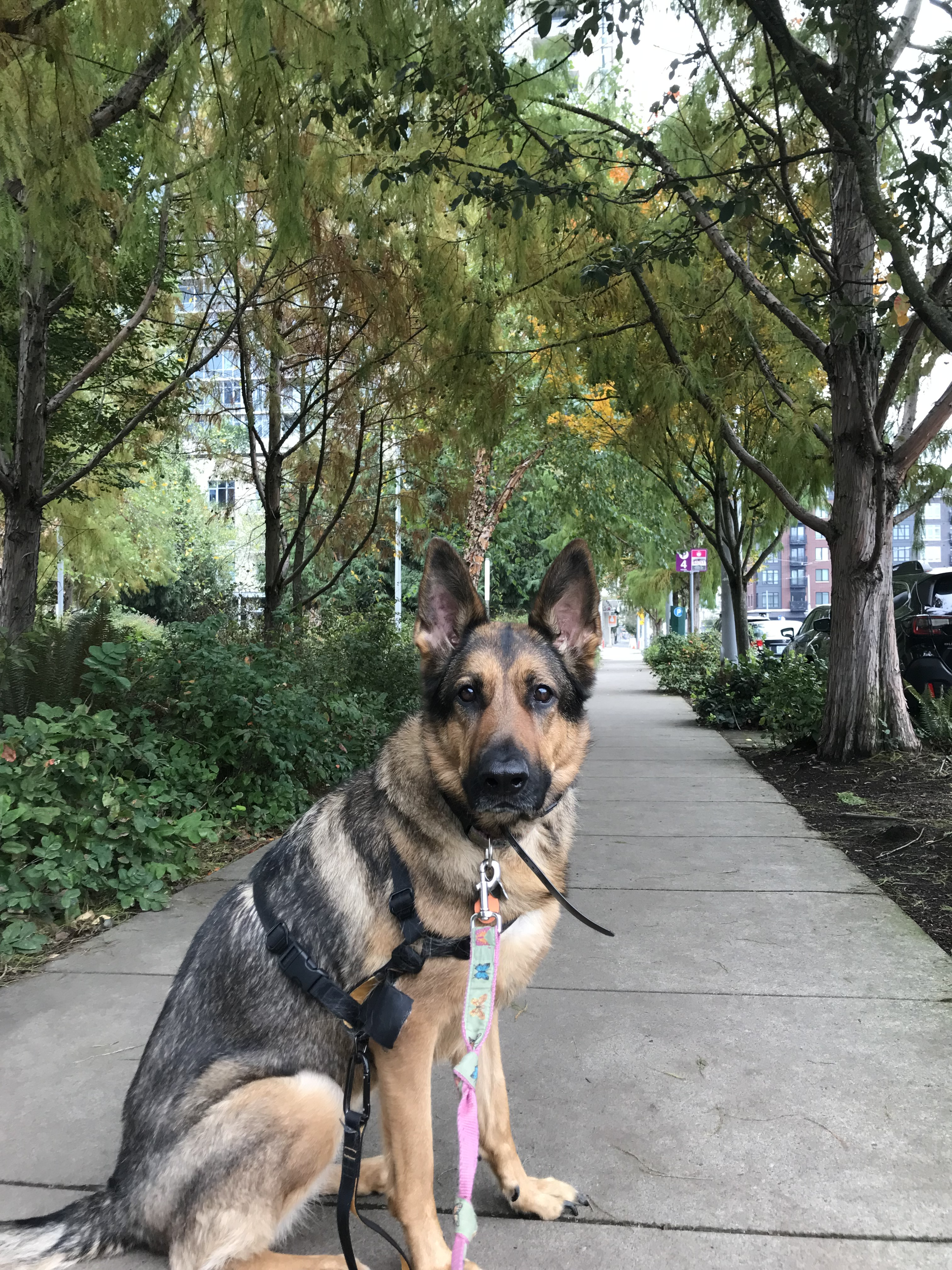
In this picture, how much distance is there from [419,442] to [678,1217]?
31.9 ft

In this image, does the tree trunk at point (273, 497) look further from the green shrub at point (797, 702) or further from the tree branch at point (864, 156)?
the tree branch at point (864, 156)

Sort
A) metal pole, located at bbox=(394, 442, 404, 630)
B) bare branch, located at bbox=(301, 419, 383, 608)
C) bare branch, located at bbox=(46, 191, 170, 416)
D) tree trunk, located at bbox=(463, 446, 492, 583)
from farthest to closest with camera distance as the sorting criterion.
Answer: tree trunk, located at bbox=(463, 446, 492, 583), metal pole, located at bbox=(394, 442, 404, 630), bare branch, located at bbox=(301, 419, 383, 608), bare branch, located at bbox=(46, 191, 170, 416)

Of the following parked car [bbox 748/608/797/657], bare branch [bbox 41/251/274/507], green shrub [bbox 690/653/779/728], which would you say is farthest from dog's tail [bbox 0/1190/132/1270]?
parked car [bbox 748/608/797/657]

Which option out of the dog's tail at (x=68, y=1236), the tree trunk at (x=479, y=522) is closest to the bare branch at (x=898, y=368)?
the dog's tail at (x=68, y=1236)

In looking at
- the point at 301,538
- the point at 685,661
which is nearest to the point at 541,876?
the point at 301,538

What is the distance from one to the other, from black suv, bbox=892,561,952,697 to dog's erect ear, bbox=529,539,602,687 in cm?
935

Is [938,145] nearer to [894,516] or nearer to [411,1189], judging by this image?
[894,516]

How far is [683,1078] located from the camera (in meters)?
3.13

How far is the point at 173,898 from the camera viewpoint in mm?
5262

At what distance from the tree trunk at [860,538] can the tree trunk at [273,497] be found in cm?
640

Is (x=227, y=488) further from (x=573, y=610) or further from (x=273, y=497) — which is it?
(x=573, y=610)

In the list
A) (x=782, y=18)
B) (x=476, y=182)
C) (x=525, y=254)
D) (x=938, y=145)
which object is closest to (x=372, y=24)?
(x=476, y=182)

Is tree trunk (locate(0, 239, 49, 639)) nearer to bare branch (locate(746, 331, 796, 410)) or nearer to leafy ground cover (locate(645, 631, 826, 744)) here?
bare branch (locate(746, 331, 796, 410))

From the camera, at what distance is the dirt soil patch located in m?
5.21
